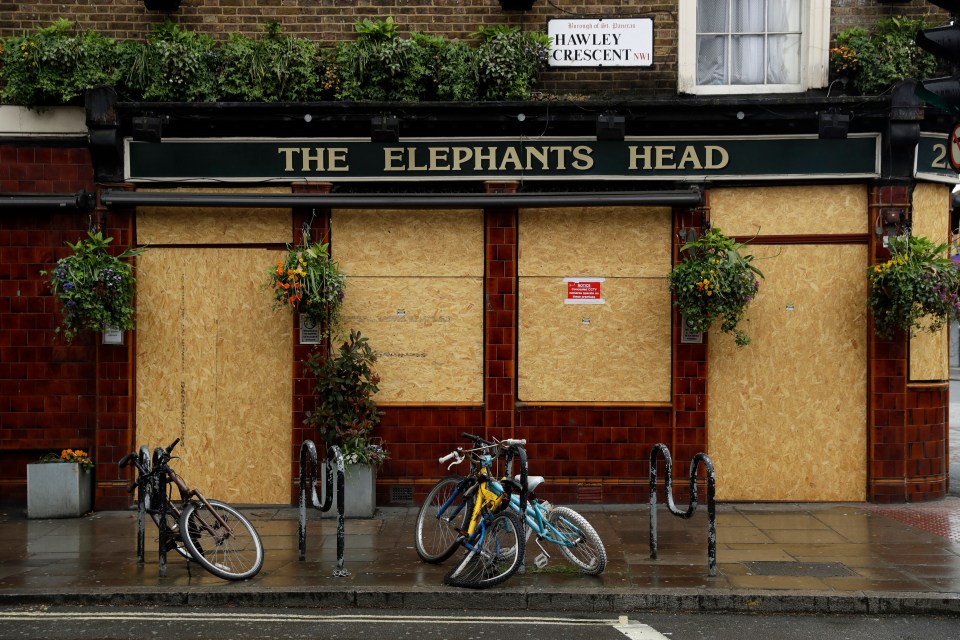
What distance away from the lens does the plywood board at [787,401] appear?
10820 millimetres

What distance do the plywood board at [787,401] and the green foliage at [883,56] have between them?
8.52 ft

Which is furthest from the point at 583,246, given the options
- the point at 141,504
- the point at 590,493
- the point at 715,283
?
the point at 141,504

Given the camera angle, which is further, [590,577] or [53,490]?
[53,490]

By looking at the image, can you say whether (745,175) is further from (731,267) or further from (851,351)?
(851,351)

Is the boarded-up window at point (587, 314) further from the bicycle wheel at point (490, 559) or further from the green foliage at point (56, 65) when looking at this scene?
the green foliage at point (56, 65)

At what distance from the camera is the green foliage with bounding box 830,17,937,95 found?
10500mm

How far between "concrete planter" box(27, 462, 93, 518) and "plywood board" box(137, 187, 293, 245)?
2.62 meters

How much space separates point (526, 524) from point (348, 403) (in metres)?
3.01

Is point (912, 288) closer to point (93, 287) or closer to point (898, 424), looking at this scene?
point (898, 424)

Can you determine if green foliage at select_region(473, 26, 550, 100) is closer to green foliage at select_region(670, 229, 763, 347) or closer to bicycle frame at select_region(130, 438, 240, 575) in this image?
green foliage at select_region(670, 229, 763, 347)

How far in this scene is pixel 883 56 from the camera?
10555mm

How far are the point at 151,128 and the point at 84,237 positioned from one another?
147 cm

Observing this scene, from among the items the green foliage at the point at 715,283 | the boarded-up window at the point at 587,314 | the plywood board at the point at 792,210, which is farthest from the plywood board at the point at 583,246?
the plywood board at the point at 792,210

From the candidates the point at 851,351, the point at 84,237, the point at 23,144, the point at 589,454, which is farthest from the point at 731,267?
the point at 23,144
